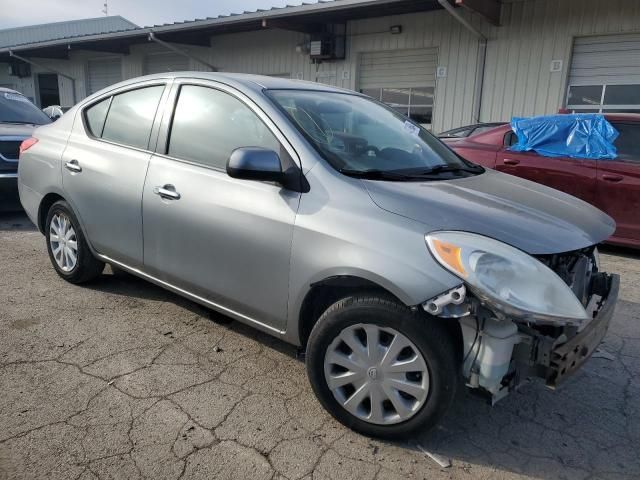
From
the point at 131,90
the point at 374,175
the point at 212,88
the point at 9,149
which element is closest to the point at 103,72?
the point at 9,149

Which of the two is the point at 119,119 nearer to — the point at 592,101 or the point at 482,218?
the point at 482,218

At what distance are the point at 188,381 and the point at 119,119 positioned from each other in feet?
6.41

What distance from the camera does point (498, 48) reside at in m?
9.84

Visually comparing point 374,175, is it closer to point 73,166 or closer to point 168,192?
point 168,192

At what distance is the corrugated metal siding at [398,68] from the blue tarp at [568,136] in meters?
5.24

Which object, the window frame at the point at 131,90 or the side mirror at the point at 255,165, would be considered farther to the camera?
the window frame at the point at 131,90

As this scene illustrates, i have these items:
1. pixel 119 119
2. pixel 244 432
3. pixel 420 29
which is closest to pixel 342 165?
pixel 244 432

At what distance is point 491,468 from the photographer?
2229 millimetres

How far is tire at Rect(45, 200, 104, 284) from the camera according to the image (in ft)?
12.7

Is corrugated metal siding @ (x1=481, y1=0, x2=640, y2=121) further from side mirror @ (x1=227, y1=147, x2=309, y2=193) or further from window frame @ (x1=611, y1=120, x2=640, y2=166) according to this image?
side mirror @ (x1=227, y1=147, x2=309, y2=193)

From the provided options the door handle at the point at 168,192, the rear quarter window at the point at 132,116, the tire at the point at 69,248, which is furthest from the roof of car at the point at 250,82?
the tire at the point at 69,248

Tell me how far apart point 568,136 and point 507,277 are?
15.4 ft

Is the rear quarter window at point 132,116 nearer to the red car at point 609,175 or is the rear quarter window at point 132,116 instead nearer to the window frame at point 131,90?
the window frame at point 131,90

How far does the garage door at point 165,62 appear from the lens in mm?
16141
